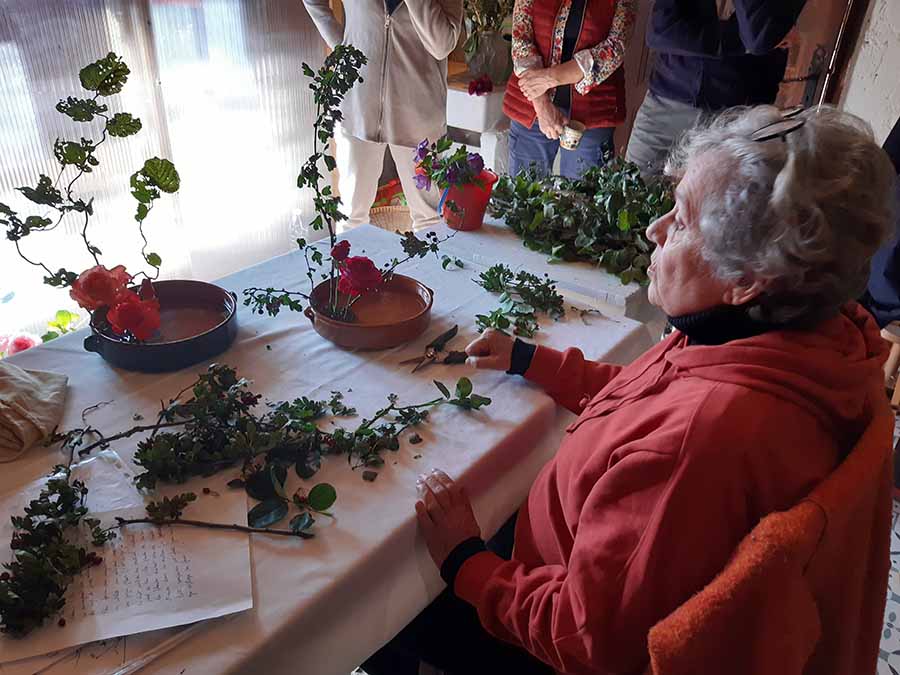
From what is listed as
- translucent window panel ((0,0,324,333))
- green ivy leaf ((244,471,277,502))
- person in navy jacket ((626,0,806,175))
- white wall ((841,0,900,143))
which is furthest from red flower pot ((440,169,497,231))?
white wall ((841,0,900,143))

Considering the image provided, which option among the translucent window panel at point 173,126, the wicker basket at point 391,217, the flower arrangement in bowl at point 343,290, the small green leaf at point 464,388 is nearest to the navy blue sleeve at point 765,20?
the flower arrangement in bowl at point 343,290

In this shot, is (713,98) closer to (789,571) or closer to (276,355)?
(276,355)

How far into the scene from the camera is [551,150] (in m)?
2.76

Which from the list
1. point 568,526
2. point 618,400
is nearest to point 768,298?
point 618,400

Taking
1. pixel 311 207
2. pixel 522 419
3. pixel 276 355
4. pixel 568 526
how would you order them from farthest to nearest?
1. pixel 311 207
2. pixel 276 355
3. pixel 522 419
4. pixel 568 526

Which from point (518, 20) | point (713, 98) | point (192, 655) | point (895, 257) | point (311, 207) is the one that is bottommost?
point (311, 207)

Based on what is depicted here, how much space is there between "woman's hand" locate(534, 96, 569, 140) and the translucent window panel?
1329mm

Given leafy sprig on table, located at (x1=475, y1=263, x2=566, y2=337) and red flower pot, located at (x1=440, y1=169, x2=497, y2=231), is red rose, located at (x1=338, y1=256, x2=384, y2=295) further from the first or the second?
red flower pot, located at (x1=440, y1=169, x2=497, y2=231)

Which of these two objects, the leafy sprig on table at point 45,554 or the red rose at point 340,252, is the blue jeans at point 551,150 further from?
the leafy sprig on table at point 45,554

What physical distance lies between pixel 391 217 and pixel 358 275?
9.77ft

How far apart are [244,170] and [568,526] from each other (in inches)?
110

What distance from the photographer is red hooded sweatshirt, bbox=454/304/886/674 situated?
2.48 feet

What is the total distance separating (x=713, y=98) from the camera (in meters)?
2.26

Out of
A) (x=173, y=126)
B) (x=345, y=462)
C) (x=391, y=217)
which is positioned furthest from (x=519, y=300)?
(x=391, y=217)
